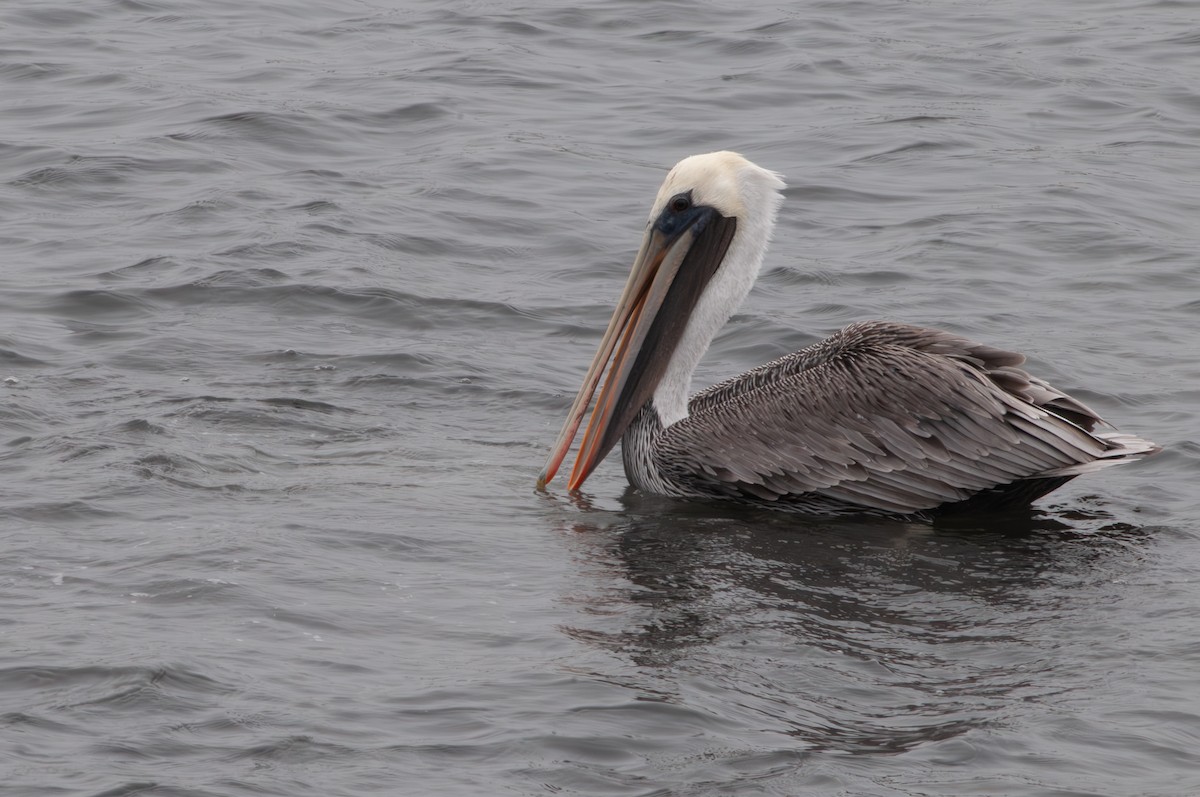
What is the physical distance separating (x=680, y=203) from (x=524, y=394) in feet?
4.73

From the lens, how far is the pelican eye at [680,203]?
7980 mm

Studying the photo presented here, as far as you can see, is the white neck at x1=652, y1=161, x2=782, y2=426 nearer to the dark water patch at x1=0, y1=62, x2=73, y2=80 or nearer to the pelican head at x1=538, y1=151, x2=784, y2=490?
the pelican head at x1=538, y1=151, x2=784, y2=490

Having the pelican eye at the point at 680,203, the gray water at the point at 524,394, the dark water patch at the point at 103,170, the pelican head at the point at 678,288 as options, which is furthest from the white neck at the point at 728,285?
the dark water patch at the point at 103,170

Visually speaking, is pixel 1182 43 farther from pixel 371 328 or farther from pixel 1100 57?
pixel 371 328

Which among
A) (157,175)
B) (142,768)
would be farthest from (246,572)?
(157,175)

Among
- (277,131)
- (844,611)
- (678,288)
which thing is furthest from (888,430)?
(277,131)

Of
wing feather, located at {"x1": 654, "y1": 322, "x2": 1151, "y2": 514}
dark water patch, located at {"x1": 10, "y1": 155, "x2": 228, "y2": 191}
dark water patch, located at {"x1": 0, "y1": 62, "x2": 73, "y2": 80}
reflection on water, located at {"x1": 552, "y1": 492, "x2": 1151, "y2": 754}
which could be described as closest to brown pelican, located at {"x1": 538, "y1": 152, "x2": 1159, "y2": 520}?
wing feather, located at {"x1": 654, "y1": 322, "x2": 1151, "y2": 514}

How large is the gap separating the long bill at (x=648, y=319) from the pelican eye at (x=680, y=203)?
0.27 ft

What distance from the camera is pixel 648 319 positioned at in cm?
812

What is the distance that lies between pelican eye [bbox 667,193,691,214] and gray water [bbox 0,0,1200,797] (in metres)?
1.27

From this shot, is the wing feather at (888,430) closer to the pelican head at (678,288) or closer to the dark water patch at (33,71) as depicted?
the pelican head at (678,288)

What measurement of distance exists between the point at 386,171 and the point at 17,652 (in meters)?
7.29

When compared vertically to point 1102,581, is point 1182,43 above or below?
above

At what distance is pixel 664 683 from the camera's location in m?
5.66
